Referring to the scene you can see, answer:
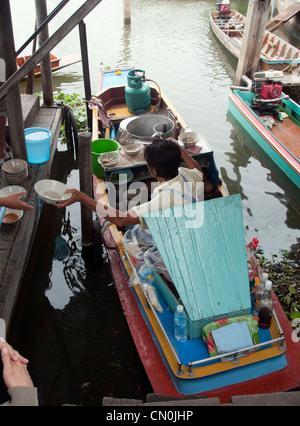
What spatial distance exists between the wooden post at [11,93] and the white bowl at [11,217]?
110cm

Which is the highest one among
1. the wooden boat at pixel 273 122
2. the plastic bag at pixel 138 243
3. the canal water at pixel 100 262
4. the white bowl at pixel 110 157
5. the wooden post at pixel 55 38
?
the wooden post at pixel 55 38

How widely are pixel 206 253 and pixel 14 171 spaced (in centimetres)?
367

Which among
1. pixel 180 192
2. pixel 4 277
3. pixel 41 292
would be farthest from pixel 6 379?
pixel 41 292

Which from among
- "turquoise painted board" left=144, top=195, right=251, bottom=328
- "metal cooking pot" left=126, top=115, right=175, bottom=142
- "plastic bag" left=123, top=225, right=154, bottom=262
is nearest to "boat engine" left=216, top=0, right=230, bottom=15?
"metal cooking pot" left=126, top=115, right=175, bottom=142

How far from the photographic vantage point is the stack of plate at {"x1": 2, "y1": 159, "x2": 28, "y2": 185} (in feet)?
18.4

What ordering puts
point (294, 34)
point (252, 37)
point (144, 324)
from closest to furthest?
point (144, 324)
point (252, 37)
point (294, 34)

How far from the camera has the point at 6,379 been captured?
1.97 metres

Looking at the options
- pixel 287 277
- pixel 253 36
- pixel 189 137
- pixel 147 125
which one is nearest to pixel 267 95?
pixel 253 36

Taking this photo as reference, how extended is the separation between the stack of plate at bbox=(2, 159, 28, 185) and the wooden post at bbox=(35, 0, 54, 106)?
2.45m

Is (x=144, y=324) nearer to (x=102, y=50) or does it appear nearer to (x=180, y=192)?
(x=180, y=192)

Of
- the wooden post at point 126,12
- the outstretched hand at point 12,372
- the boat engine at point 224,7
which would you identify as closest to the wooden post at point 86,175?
the outstretched hand at point 12,372

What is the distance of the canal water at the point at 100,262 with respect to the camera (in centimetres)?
453

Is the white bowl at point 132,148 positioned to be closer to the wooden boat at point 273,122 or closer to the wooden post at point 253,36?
the wooden boat at point 273,122

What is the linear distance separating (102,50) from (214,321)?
1696 cm
